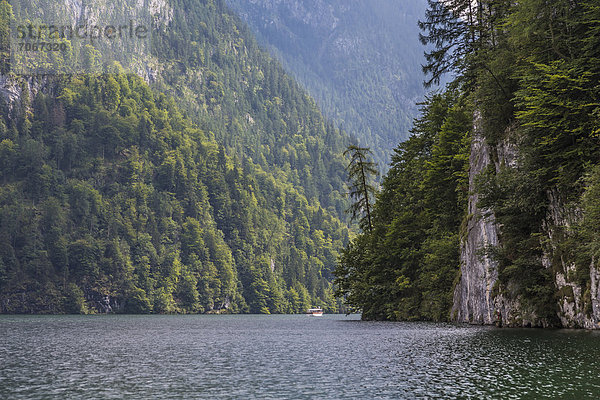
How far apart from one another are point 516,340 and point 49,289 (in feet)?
505

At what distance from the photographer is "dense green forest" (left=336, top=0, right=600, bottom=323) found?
114ft

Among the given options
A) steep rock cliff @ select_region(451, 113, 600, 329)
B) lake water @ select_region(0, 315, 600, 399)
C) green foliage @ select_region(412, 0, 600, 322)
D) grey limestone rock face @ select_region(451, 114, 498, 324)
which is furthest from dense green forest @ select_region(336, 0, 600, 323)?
lake water @ select_region(0, 315, 600, 399)

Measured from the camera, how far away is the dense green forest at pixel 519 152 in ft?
114

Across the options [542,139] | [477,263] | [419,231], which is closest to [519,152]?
[542,139]

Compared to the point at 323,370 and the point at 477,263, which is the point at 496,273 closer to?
the point at 477,263

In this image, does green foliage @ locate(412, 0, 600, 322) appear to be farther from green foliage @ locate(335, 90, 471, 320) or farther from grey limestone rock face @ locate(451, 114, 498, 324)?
green foliage @ locate(335, 90, 471, 320)

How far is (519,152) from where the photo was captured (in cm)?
3934

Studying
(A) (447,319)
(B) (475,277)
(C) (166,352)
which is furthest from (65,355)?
(A) (447,319)

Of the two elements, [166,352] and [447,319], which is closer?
[166,352]

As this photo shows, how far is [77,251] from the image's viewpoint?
17725 cm

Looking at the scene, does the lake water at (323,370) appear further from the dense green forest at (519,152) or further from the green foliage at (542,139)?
the dense green forest at (519,152)

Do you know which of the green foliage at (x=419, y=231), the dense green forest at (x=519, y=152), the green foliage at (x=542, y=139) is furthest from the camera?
the green foliage at (x=419, y=231)

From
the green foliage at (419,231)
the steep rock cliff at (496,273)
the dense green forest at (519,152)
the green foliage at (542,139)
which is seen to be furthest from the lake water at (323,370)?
the green foliage at (419,231)

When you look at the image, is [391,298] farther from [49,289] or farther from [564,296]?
[49,289]
